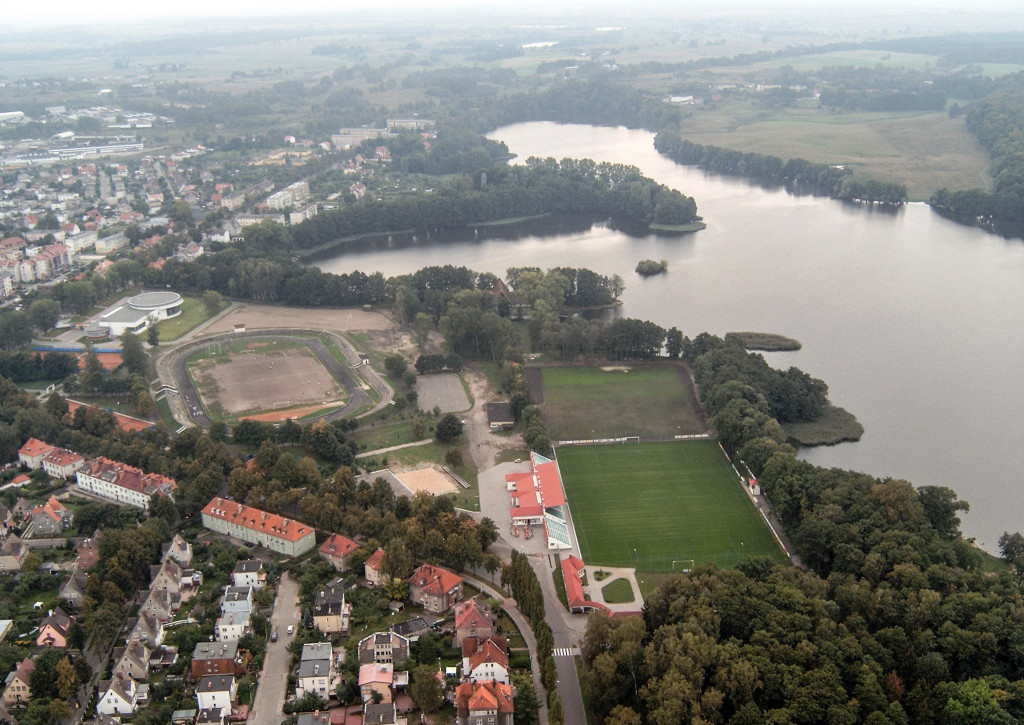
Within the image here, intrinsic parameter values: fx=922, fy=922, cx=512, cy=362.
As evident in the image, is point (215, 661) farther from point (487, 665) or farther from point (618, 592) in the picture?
point (618, 592)

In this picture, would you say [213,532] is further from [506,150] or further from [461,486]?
[506,150]

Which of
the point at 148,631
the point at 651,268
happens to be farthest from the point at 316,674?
the point at 651,268

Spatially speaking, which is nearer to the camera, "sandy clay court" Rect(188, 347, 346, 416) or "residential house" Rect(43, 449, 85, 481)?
"residential house" Rect(43, 449, 85, 481)

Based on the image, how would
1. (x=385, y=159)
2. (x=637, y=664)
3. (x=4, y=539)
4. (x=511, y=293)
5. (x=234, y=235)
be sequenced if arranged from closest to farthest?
(x=637, y=664)
(x=4, y=539)
(x=511, y=293)
(x=234, y=235)
(x=385, y=159)

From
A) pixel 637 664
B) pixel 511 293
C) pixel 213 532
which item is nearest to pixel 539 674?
pixel 637 664

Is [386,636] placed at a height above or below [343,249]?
above

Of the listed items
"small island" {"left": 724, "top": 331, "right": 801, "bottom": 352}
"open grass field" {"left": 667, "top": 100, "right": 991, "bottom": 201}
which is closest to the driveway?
"small island" {"left": 724, "top": 331, "right": 801, "bottom": 352}

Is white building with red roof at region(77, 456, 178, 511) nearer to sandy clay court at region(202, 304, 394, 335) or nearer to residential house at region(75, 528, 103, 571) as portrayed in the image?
residential house at region(75, 528, 103, 571)
